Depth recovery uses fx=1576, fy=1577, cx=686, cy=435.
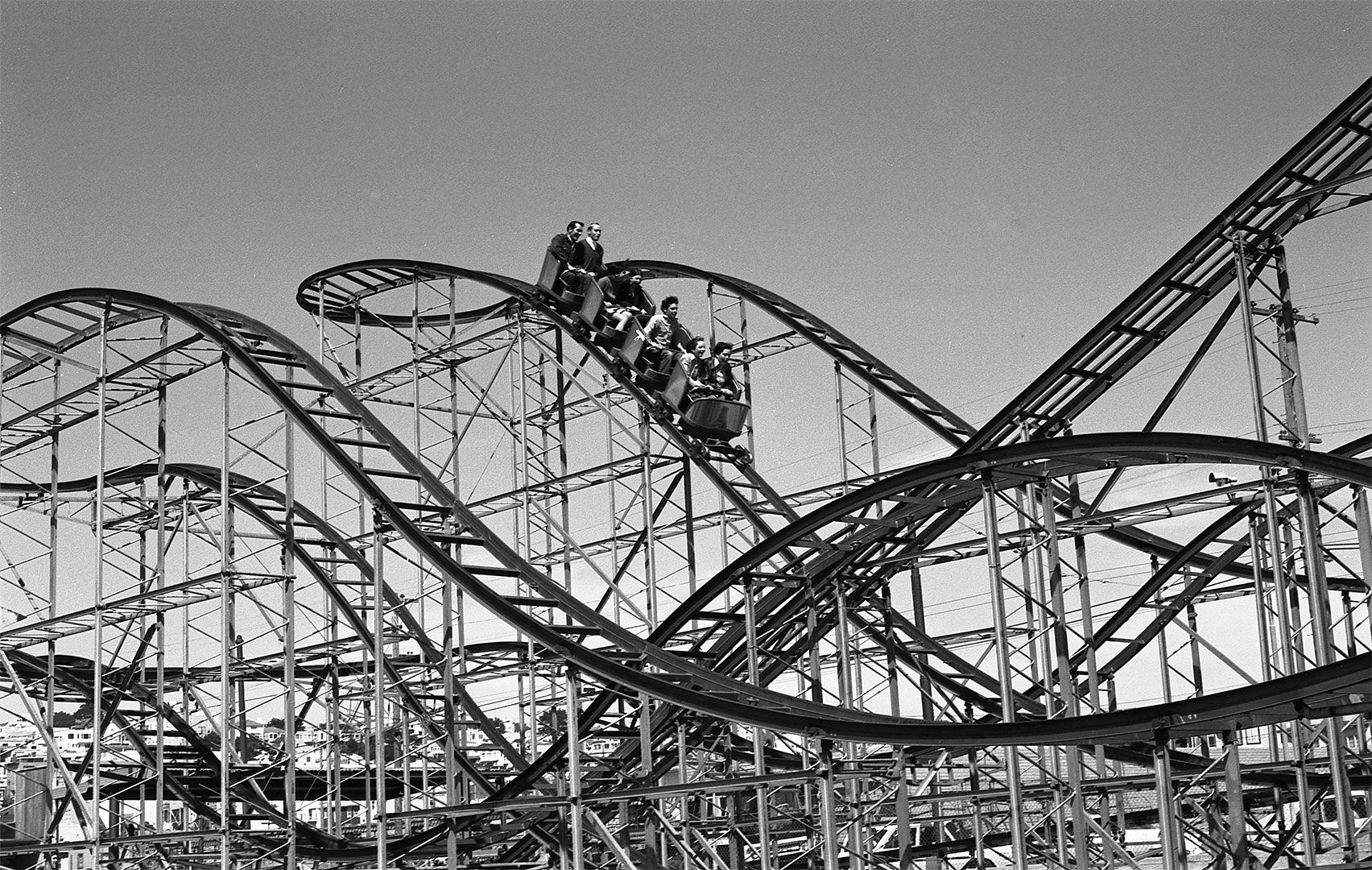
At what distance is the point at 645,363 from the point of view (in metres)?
19.3

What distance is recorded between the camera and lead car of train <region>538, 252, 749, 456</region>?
18.8 metres

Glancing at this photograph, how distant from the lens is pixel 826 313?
3931cm

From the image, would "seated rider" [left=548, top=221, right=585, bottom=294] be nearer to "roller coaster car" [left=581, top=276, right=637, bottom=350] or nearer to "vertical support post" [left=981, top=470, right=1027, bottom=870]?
"roller coaster car" [left=581, top=276, right=637, bottom=350]

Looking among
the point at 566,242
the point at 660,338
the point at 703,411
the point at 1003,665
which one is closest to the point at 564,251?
the point at 566,242

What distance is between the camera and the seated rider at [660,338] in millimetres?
19312

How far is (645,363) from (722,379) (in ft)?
3.17

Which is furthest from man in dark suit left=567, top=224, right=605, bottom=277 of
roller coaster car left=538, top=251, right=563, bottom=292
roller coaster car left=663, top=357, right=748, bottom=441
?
roller coaster car left=663, top=357, right=748, bottom=441

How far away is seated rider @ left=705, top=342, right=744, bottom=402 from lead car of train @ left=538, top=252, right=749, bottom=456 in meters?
0.14

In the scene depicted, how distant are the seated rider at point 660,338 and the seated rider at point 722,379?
47 cm

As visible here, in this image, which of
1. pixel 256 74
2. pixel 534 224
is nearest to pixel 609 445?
pixel 256 74

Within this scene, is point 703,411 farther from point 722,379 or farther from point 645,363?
point 645,363

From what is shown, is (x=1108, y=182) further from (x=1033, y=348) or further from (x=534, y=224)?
(x=534, y=224)

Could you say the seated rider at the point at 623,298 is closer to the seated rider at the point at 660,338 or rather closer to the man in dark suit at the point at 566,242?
the seated rider at the point at 660,338

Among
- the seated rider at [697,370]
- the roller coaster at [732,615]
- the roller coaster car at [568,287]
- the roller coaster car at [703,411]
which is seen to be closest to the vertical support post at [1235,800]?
the roller coaster at [732,615]
